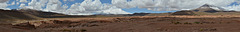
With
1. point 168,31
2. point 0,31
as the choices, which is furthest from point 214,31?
point 0,31

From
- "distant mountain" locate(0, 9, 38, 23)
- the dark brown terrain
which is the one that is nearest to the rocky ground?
the dark brown terrain

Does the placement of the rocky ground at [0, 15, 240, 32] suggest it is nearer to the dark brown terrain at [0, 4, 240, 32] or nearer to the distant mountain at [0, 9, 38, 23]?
the dark brown terrain at [0, 4, 240, 32]

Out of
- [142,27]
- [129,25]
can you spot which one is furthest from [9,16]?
[142,27]

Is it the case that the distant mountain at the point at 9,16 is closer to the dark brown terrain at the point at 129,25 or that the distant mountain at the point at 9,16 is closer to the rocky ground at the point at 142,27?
the dark brown terrain at the point at 129,25

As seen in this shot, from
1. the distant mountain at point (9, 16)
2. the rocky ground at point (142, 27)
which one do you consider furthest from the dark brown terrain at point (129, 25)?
the distant mountain at point (9, 16)

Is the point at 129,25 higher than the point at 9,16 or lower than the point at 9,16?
lower

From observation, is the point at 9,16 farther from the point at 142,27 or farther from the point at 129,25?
the point at 142,27

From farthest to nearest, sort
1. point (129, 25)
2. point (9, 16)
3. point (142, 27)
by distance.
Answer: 1. point (9, 16)
2. point (129, 25)
3. point (142, 27)

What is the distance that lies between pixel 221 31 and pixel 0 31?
1958 cm

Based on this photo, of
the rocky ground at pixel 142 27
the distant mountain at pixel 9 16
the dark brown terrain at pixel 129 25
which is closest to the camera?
the rocky ground at pixel 142 27

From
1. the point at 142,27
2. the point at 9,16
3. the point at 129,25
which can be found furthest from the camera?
the point at 9,16

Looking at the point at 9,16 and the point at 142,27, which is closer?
the point at 142,27

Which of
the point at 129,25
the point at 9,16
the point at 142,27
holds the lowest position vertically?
the point at 129,25

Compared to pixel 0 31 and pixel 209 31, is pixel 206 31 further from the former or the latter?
pixel 0 31
